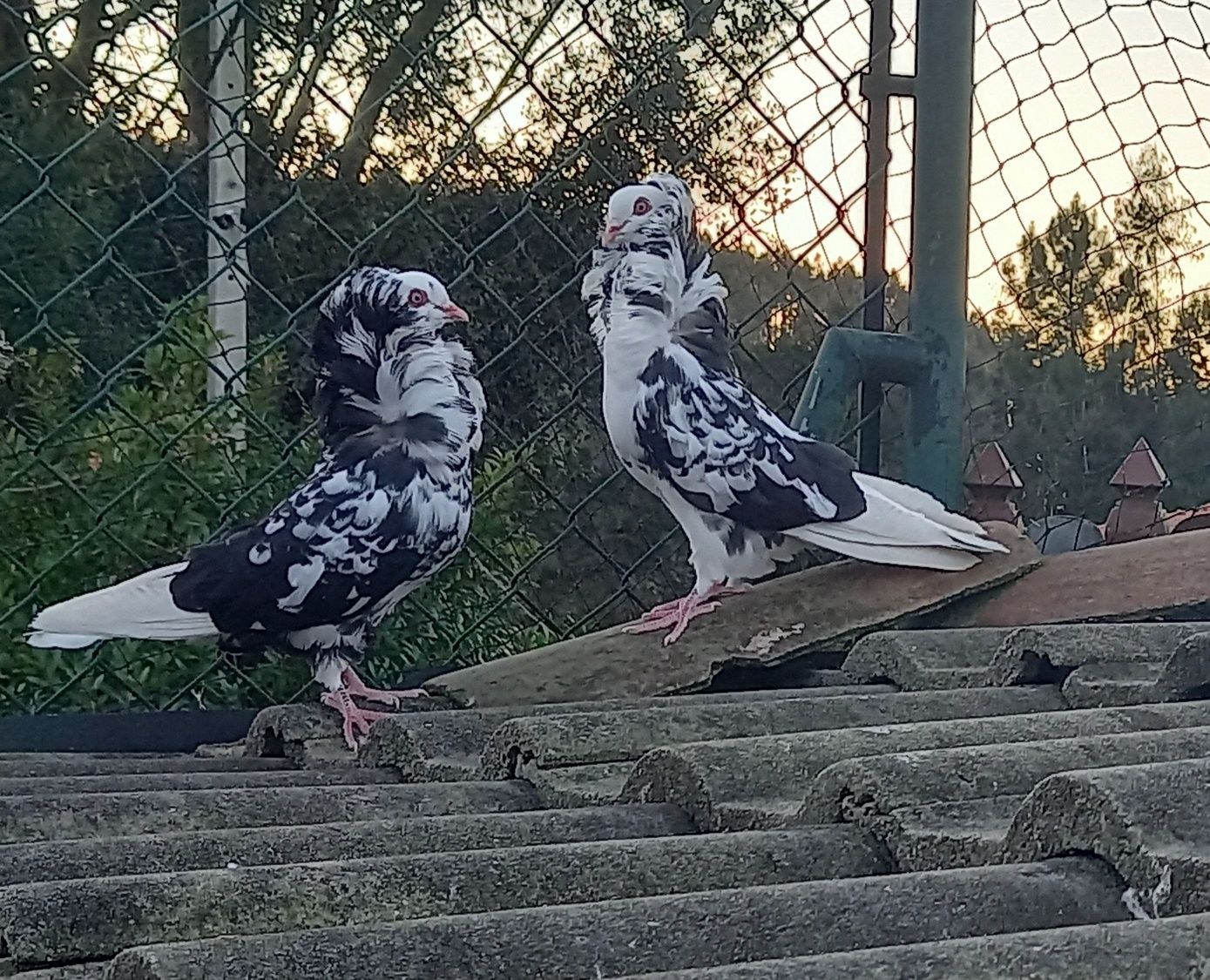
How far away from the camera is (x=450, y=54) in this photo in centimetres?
271

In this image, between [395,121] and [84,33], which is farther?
[395,121]

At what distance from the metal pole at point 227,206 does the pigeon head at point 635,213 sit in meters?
0.57

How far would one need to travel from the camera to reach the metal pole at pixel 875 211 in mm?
2613

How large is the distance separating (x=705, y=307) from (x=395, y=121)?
23.2 inches

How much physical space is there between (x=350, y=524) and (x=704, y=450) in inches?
21.6

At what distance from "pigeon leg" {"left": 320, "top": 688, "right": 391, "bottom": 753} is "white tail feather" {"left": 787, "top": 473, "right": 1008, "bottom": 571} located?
71 cm

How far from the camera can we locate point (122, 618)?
2.25m

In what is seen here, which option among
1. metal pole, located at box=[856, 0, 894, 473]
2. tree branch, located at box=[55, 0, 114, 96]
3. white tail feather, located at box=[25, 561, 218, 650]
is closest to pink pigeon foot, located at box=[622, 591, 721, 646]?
metal pole, located at box=[856, 0, 894, 473]

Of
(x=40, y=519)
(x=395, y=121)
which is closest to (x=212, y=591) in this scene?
(x=40, y=519)

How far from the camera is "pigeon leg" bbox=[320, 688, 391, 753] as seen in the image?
2018 millimetres

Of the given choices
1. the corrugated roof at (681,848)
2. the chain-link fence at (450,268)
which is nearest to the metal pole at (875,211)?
the chain-link fence at (450,268)

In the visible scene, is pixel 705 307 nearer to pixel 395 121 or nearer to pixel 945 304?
pixel 945 304

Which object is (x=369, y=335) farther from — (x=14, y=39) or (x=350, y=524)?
(x=14, y=39)

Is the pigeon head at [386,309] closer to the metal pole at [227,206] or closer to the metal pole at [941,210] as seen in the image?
the metal pole at [227,206]
